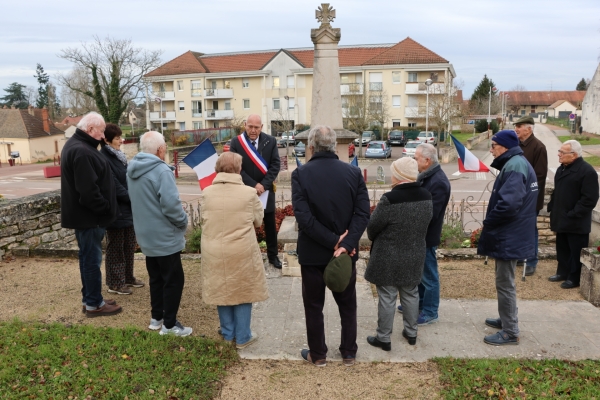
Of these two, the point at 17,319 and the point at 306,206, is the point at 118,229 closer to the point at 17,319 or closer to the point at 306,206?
the point at 17,319

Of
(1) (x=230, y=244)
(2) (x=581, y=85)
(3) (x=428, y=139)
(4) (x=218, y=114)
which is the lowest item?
(1) (x=230, y=244)

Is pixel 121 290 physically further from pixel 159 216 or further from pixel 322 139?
pixel 322 139

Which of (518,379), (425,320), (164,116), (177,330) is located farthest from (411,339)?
(164,116)

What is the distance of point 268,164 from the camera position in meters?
6.35

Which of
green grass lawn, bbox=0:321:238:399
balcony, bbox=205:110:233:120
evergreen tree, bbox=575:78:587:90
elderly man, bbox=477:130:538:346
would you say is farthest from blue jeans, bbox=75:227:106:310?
evergreen tree, bbox=575:78:587:90

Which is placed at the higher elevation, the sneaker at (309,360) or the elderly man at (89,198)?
the elderly man at (89,198)

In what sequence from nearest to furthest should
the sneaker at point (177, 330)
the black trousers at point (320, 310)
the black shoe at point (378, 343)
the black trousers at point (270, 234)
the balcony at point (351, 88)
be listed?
the black trousers at point (320, 310), the black shoe at point (378, 343), the sneaker at point (177, 330), the black trousers at point (270, 234), the balcony at point (351, 88)

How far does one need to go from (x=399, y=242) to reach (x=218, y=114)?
187ft

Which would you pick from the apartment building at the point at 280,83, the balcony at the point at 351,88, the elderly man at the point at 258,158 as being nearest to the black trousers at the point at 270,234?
the elderly man at the point at 258,158

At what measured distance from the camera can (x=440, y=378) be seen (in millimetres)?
3930

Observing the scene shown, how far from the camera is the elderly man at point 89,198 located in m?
4.68

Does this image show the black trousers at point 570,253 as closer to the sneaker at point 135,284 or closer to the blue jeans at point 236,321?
the blue jeans at point 236,321

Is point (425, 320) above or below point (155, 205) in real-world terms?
below

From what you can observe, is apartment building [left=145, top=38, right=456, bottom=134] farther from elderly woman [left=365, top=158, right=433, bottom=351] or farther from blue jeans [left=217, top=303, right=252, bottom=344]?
blue jeans [left=217, top=303, right=252, bottom=344]
